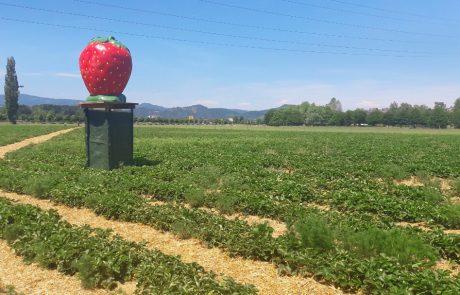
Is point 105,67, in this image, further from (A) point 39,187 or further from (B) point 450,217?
(B) point 450,217

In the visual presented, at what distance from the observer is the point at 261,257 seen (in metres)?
6.75

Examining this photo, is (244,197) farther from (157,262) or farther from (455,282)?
→ (455,282)

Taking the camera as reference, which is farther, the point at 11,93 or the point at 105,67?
the point at 11,93

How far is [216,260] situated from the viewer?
6836 mm

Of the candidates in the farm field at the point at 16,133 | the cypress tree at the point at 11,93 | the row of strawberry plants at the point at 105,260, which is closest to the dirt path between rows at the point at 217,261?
the row of strawberry plants at the point at 105,260

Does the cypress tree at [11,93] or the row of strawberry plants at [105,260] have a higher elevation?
the cypress tree at [11,93]

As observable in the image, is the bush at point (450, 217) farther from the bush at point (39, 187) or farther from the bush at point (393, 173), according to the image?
the bush at point (39, 187)

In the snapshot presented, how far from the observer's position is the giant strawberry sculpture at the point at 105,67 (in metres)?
15.4

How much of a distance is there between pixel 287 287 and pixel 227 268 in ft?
3.83

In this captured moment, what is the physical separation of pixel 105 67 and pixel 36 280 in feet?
35.7

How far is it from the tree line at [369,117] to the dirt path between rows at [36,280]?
133m

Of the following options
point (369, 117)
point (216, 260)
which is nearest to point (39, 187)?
point (216, 260)

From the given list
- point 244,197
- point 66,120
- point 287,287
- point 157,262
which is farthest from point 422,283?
point 66,120

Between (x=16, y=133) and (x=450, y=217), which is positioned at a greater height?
(x=450, y=217)
